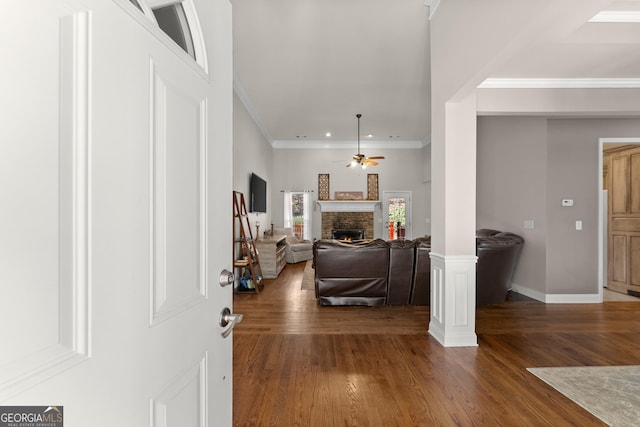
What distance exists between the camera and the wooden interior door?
468 cm

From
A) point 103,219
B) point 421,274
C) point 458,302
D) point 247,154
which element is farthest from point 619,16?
point 247,154

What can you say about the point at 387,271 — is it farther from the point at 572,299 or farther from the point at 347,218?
the point at 347,218

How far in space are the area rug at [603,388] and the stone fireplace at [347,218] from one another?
6.58 m

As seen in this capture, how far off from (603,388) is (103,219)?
3.20 m

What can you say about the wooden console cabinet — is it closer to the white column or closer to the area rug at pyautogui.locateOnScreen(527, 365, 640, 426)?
the white column

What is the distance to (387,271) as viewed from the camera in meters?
4.13

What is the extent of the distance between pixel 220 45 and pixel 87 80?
2.10ft

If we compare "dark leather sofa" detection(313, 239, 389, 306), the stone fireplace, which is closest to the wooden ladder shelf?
"dark leather sofa" detection(313, 239, 389, 306)

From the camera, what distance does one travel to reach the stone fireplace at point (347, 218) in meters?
8.95

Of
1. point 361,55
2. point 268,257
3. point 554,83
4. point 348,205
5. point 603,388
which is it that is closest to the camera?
point 603,388

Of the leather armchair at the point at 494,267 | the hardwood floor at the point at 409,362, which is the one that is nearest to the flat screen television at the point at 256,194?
the hardwood floor at the point at 409,362

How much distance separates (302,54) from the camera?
407 centimetres

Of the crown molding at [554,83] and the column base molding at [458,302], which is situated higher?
the crown molding at [554,83]

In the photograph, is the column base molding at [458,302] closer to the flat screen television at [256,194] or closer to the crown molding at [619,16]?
the crown molding at [619,16]
